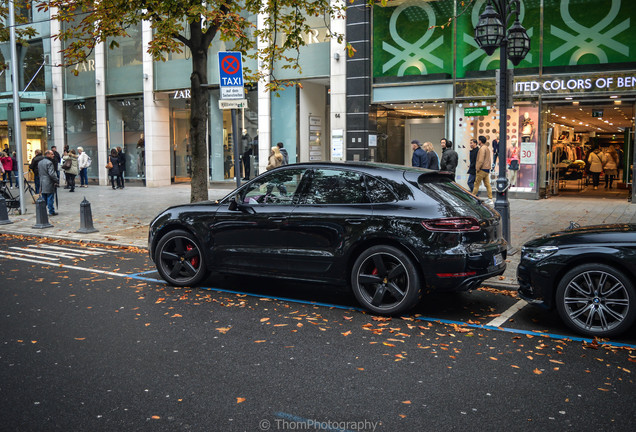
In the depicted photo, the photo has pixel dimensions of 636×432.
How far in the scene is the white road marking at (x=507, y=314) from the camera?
5.99 m

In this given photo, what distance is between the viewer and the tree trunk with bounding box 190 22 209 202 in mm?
13047

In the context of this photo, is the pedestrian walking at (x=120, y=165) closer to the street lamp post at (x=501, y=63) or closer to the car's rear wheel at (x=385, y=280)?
the street lamp post at (x=501, y=63)

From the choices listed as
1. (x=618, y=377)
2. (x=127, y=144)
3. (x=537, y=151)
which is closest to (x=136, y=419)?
(x=618, y=377)

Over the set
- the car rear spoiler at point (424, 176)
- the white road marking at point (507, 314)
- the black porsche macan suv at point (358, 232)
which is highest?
the car rear spoiler at point (424, 176)

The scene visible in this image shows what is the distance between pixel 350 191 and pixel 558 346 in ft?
8.54

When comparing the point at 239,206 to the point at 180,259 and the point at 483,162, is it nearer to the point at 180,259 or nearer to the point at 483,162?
the point at 180,259

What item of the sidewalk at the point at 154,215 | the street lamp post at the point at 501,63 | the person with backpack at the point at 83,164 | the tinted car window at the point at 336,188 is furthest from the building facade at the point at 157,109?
the tinted car window at the point at 336,188

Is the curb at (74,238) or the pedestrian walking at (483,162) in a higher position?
the pedestrian walking at (483,162)

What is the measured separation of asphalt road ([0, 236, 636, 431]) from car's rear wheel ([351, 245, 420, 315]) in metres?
0.22

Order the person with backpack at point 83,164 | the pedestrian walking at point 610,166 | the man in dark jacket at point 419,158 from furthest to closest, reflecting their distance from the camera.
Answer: the person with backpack at point 83,164, the pedestrian walking at point 610,166, the man in dark jacket at point 419,158

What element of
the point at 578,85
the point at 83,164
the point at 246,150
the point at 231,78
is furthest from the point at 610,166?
the point at 83,164

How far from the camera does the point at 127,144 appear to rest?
90.7 feet

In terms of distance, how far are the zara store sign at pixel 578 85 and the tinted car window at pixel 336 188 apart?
532 inches

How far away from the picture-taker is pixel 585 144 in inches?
1143
